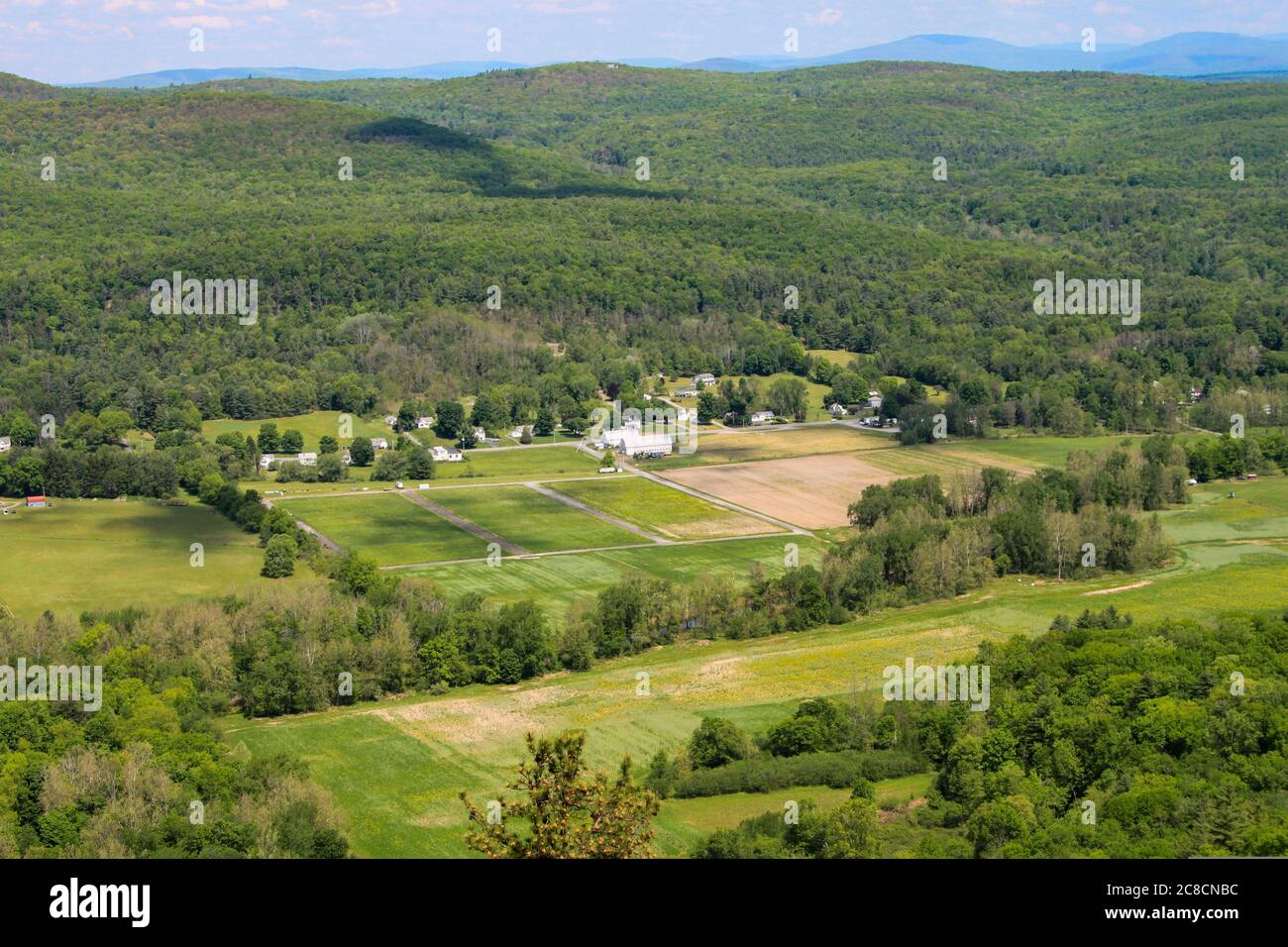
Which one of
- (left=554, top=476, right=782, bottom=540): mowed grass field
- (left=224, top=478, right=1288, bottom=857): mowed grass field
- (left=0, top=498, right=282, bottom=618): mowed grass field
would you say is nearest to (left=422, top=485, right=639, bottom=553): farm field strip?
(left=554, top=476, right=782, bottom=540): mowed grass field

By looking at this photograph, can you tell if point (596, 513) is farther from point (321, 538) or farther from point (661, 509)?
point (321, 538)

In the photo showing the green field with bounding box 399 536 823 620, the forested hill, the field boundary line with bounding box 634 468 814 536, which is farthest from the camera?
the forested hill

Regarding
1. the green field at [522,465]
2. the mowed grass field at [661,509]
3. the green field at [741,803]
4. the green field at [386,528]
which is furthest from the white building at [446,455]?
the green field at [741,803]

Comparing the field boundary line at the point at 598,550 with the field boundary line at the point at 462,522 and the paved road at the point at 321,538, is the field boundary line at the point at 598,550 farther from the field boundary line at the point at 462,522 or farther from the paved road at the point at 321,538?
the paved road at the point at 321,538

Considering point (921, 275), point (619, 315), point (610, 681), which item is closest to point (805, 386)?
point (619, 315)

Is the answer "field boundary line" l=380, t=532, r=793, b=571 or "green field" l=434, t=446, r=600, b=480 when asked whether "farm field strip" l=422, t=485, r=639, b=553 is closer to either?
"field boundary line" l=380, t=532, r=793, b=571
